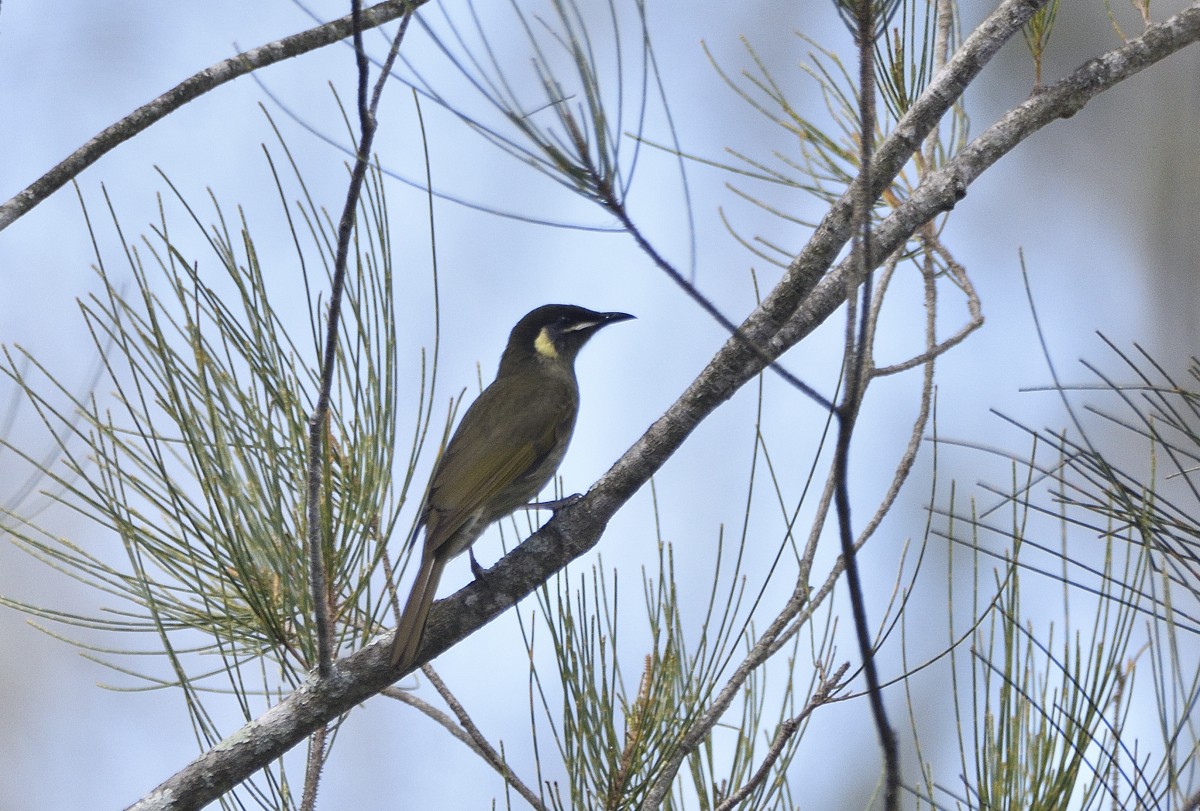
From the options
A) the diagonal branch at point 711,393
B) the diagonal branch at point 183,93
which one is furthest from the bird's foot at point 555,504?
the diagonal branch at point 183,93

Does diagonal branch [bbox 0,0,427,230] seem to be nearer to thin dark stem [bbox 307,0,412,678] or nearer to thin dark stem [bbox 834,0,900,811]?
thin dark stem [bbox 307,0,412,678]

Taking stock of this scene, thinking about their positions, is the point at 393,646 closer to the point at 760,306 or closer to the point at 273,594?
the point at 273,594

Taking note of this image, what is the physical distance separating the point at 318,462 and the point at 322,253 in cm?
67

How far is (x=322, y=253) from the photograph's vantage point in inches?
107

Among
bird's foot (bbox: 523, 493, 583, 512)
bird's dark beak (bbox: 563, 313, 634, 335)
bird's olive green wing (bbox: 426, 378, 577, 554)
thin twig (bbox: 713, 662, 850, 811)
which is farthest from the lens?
bird's dark beak (bbox: 563, 313, 634, 335)

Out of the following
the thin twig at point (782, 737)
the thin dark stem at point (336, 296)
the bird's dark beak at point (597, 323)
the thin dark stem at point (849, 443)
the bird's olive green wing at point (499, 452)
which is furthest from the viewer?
the bird's dark beak at point (597, 323)

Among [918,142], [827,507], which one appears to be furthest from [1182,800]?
[918,142]

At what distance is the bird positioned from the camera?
3756 mm

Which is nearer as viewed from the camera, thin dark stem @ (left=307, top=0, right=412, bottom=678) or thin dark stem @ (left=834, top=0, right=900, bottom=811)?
thin dark stem @ (left=834, top=0, right=900, bottom=811)

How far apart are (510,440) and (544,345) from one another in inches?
39.3

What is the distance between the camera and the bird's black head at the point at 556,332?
5.26 meters

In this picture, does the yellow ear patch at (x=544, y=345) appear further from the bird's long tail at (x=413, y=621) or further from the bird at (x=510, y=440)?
the bird's long tail at (x=413, y=621)

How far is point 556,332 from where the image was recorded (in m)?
5.33

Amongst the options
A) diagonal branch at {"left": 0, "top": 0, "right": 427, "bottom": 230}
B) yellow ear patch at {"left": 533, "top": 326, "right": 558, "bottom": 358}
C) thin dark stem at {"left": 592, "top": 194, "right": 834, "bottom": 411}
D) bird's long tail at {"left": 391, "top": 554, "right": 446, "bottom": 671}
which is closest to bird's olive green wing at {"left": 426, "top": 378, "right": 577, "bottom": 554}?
yellow ear patch at {"left": 533, "top": 326, "right": 558, "bottom": 358}
